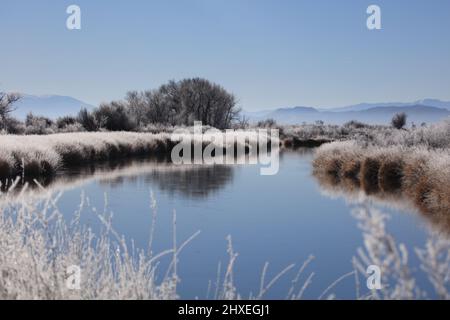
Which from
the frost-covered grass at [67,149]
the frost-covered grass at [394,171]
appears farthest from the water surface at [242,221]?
the frost-covered grass at [67,149]

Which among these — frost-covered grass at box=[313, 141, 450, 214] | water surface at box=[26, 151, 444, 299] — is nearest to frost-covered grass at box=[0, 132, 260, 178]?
water surface at box=[26, 151, 444, 299]

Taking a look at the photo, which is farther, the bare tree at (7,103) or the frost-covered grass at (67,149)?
the bare tree at (7,103)

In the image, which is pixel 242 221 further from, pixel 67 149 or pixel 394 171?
pixel 67 149

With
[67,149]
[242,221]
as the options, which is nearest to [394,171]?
[242,221]

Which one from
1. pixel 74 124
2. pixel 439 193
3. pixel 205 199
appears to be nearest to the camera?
pixel 439 193

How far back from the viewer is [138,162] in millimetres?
21656

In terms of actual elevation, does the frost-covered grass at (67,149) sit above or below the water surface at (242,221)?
above

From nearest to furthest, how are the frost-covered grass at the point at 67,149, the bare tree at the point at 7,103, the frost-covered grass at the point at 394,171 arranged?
the frost-covered grass at the point at 394,171 → the frost-covered grass at the point at 67,149 → the bare tree at the point at 7,103

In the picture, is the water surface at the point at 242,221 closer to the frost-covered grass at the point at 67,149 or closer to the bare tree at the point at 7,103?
the frost-covered grass at the point at 67,149

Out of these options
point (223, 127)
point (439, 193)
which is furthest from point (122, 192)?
point (223, 127)

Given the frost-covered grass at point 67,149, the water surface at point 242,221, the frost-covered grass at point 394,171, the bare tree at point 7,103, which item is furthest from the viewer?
the bare tree at point 7,103

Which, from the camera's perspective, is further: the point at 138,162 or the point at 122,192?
the point at 138,162
